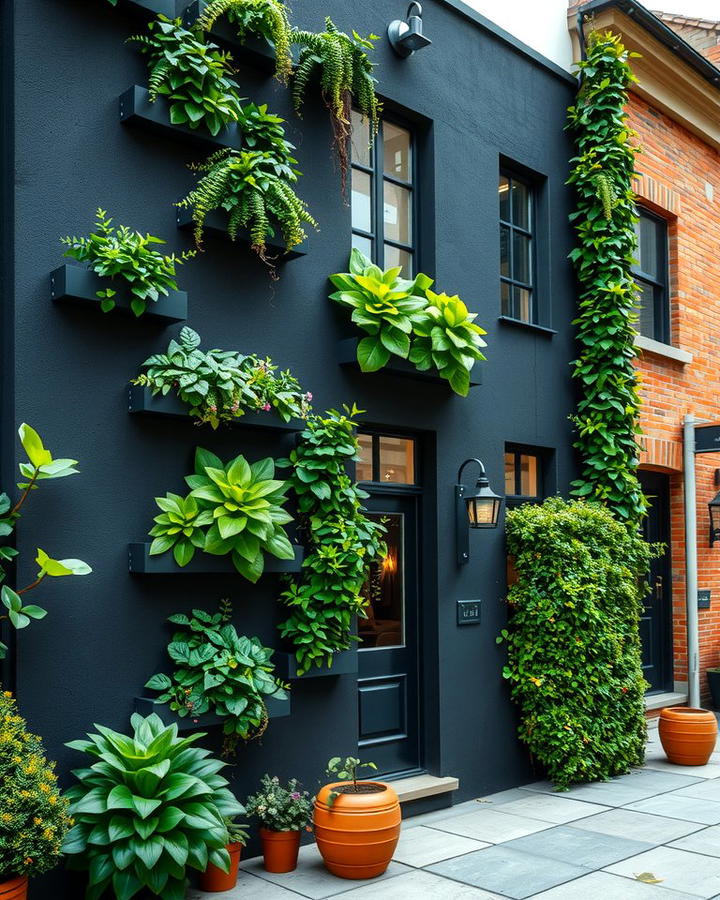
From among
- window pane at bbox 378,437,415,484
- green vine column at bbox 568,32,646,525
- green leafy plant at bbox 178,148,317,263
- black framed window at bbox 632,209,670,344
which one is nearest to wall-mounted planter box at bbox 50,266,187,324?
green leafy plant at bbox 178,148,317,263

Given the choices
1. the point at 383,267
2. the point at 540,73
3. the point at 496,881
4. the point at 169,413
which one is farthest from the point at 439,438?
the point at 540,73

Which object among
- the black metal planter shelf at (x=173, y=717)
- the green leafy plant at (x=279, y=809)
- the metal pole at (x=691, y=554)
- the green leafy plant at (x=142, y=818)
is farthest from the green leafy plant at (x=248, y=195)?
the metal pole at (x=691, y=554)

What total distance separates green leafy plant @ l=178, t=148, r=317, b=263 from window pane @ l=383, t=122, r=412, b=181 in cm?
173

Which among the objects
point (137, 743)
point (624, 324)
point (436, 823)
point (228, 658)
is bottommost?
point (436, 823)

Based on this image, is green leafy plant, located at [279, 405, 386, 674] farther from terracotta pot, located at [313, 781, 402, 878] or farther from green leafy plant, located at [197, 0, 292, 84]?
green leafy plant, located at [197, 0, 292, 84]

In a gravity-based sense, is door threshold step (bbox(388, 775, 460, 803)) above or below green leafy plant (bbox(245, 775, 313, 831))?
below

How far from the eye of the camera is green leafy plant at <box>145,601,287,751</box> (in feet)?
17.3

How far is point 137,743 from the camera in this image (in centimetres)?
476

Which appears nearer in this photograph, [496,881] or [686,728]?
[496,881]

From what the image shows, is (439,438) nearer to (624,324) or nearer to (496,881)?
(624,324)

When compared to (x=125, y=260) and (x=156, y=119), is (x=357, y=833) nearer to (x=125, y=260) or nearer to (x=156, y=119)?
(x=125, y=260)

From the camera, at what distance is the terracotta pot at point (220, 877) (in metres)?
5.16

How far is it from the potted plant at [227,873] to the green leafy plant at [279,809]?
27 cm

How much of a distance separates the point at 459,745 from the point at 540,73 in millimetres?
5961
